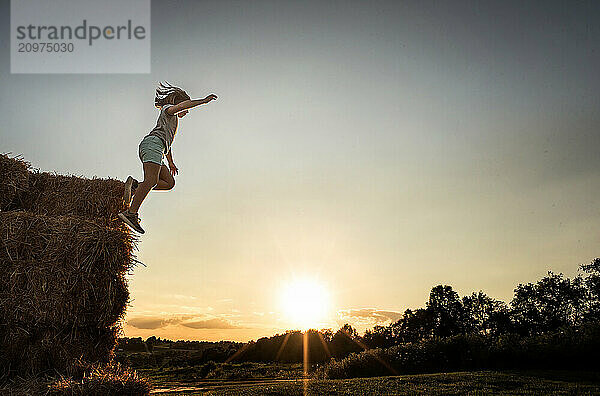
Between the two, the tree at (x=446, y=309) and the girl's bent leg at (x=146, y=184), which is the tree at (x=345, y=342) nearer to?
the tree at (x=446, y=309)

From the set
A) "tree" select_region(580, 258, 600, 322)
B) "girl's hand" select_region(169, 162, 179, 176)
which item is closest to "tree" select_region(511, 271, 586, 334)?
"tree" select_region(580, 258, 600, 322)

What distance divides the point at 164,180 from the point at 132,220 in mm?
796

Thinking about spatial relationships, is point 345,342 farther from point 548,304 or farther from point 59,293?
point 59,293

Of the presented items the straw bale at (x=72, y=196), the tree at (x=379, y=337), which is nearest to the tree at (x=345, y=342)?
the tree at (x=379, y=337)

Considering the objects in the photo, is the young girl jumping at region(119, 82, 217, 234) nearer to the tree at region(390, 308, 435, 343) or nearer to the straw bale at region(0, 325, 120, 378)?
the straw bale at region(0, 325, 120, 378)

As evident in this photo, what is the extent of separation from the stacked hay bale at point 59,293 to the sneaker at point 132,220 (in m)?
0.19

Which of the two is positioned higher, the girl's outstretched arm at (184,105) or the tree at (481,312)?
the girl's outstretched arm at (184,105)

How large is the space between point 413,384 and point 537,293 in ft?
115

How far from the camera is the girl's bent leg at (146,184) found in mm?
6695

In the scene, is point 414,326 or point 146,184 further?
point 414,326

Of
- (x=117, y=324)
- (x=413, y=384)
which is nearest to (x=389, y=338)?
(x=413, y=384)

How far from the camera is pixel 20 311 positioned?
6.11m

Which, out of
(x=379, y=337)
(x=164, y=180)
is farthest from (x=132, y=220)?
(x=379, y=337)

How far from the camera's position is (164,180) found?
7180 mm
